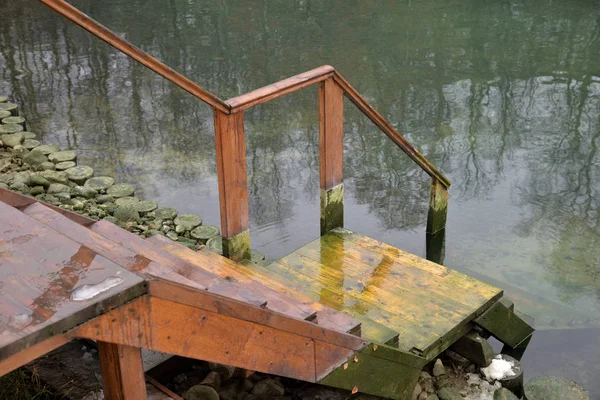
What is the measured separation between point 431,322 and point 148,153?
456 cm

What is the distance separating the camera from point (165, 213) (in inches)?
240

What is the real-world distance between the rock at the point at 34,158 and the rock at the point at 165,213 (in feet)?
5.07

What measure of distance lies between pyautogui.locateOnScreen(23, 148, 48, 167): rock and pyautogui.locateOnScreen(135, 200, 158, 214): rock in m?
1.36

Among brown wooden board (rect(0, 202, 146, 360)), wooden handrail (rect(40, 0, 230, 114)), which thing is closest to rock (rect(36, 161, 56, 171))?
wooden handrail (rect(40, 0, 230, 114))

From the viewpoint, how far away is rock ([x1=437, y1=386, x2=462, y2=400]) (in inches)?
163

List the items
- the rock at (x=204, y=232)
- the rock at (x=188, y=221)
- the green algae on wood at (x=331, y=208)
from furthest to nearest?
1. the rock at (x=188, y=221)
2. the rock at (x=204, y=232)
3. the green algae on wood at (x=331, y=208)

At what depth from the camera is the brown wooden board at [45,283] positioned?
1.84 meters

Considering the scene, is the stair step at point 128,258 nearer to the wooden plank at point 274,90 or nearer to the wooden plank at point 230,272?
the wooden plank at point 230,272

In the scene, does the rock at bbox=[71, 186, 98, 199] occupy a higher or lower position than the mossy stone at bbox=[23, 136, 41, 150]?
lower

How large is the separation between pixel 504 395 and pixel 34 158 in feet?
15.7

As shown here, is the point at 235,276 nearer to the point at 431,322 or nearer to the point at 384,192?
the point at 431,322

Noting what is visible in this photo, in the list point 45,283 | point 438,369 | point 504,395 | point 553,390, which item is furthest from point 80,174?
point 45,283

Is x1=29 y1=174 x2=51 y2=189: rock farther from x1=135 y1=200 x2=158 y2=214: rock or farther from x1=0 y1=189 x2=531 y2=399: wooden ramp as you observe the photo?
x1=0 y1=189 x2=531 y2=399: wooden ramp

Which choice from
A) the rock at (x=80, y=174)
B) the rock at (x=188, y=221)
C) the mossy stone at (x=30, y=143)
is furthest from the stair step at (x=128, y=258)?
Result: the mossy stone at (x=30, y=143)
